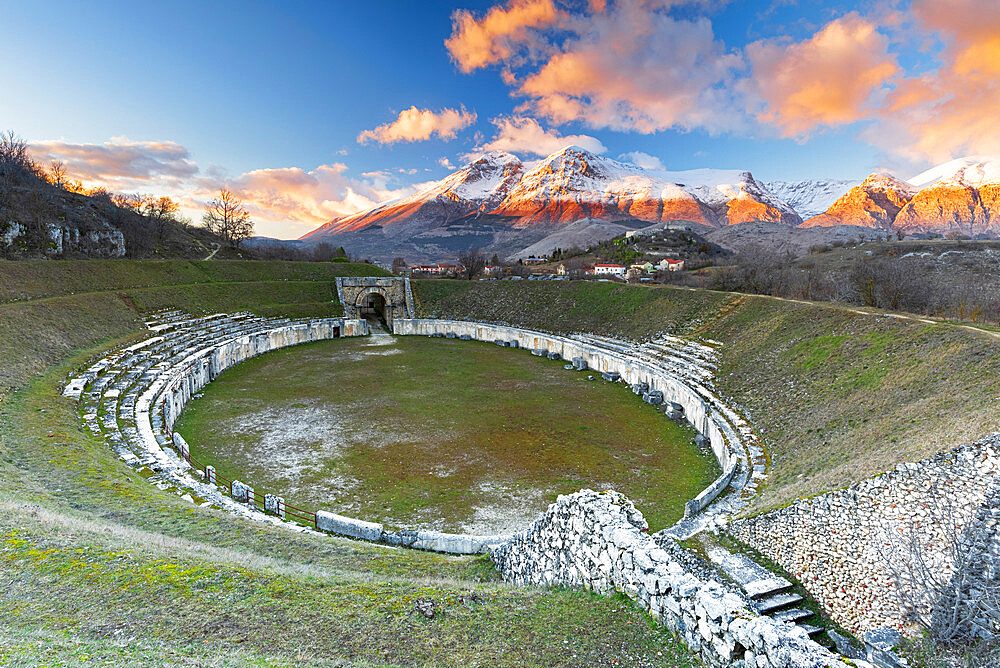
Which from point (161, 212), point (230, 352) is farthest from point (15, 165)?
point (230, 352)

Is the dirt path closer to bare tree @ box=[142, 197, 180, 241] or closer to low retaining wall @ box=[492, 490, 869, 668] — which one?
bare tree @ box=[142, 197, 180, 241]

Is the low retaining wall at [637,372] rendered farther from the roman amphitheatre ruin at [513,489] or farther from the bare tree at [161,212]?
the bare tree at [161,212]

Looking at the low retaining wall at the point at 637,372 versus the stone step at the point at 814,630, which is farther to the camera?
the low retaining wall at the point at 637,372

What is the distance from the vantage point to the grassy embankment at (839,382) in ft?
38.5

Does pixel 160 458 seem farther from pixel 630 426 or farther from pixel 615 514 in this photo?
pixel 630 426

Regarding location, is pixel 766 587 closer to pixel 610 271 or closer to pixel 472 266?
pixel 472 266

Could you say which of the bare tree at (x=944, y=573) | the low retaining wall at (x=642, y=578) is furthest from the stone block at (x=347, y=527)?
the bare tree at (x=944, y=573)

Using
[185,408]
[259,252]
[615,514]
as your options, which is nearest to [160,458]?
[185,408]

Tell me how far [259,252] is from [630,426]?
75.8m

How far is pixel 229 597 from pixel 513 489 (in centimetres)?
970

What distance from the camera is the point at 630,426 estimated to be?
20.8 meters

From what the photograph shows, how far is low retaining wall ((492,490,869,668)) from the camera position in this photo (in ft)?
17.6

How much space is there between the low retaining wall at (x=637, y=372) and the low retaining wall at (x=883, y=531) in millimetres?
3380

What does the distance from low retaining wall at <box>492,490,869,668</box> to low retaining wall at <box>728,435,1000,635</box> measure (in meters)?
2.60
